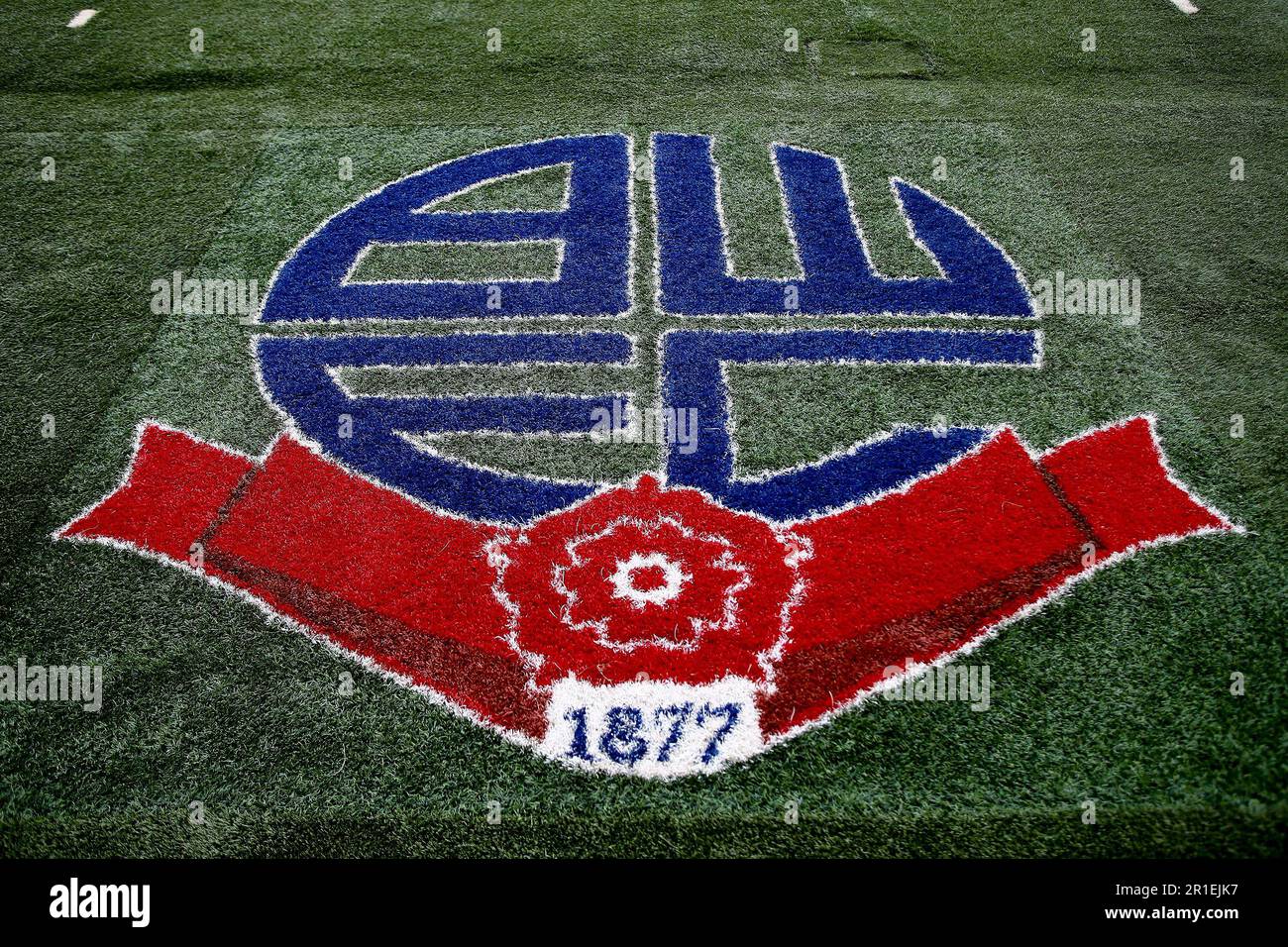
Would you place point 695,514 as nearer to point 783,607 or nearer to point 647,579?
point 647,579

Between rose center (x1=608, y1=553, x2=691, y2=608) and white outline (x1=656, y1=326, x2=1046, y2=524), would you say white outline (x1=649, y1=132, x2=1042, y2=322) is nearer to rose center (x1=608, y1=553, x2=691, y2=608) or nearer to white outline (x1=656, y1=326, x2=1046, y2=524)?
white outline (x1=656, y1=326, x2=1046, y2=524)

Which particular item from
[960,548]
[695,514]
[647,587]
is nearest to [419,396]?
[695,514]

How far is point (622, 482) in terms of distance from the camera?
14.8 feet

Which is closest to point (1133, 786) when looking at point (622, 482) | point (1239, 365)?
point (622, 482)

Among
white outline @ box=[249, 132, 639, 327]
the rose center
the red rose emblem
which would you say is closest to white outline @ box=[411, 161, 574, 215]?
white outline @ box=[249, 132, 639, 327]

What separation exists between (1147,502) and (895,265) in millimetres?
2278

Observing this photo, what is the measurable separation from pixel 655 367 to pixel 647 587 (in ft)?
5.34

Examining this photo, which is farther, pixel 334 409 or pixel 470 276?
pixel 470 276

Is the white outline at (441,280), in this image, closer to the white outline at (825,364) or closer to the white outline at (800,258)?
the white outline at (800,258)

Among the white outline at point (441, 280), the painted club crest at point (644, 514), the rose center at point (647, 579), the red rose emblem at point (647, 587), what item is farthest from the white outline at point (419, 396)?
the rose center at point (647, 579)

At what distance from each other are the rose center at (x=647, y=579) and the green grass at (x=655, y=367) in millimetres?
655

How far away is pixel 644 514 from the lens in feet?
14.2
